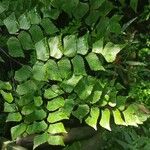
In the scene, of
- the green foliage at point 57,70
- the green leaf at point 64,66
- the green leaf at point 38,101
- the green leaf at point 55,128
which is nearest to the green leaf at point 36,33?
the green foliage at point 57,70

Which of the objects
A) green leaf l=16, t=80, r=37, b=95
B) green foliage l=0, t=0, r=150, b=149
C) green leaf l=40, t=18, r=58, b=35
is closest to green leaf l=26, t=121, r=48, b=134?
green foliage l=0, t=0, r=150, b=149

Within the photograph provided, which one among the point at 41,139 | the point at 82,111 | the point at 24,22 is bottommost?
the point at 41,139

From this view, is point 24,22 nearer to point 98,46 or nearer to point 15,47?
point 15,47

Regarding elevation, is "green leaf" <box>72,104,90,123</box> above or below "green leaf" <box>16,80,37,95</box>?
below

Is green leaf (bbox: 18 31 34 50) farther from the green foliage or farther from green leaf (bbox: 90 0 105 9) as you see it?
green leaf (bbox: 90 0 105 9)

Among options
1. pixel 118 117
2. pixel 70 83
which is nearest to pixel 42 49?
pixel 70 83

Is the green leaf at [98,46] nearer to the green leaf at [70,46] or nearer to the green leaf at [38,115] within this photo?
the green leaf at [70,46]
